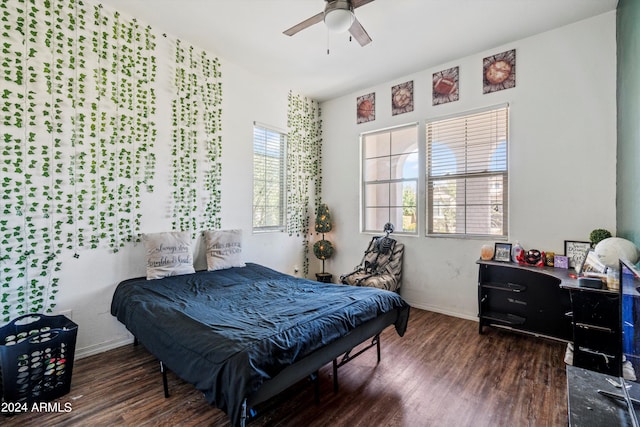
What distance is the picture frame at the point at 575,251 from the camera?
295 cm

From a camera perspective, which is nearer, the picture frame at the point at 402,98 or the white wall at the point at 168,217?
the white wall at the point at 168,217

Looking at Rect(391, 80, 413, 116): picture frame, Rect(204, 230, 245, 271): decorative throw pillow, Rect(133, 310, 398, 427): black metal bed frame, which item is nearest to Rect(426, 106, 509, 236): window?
Rect(391, 80, 413, 116): picture frame

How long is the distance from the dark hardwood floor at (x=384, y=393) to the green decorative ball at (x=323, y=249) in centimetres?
218

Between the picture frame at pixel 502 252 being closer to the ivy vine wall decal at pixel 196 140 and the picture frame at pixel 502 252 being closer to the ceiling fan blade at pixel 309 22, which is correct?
the ceiling fan blade at pixel 309 22

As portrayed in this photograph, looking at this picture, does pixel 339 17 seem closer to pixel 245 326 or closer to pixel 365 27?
pixel 365 27

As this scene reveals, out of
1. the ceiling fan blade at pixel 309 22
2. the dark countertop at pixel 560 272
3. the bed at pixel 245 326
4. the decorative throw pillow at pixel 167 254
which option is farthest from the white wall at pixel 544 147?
the decorative throw pillow at pixel 167 254

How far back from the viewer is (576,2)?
8.98 ft

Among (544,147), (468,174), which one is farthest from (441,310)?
(544,147)

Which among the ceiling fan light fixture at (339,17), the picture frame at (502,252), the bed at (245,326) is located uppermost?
the ceiling fan light fixture at (339,17)

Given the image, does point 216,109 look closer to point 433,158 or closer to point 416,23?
point 416,23

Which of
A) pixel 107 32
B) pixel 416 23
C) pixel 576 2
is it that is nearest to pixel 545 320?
pixel 576 2

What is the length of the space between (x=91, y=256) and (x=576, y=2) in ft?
16.8

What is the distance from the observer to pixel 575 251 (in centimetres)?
300

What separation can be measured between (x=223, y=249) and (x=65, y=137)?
1.83 m
